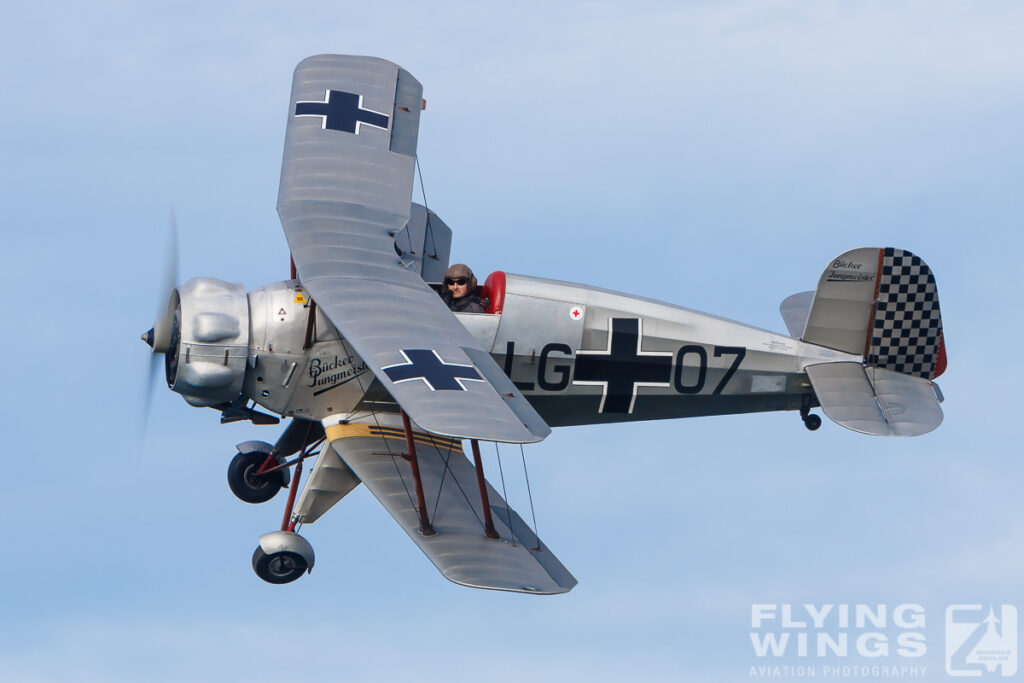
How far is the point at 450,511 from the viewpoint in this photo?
604 inches

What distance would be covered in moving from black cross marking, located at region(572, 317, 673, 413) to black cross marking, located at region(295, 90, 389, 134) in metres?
3.34

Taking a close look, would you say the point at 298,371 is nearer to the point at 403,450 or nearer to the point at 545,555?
the point at 403,450

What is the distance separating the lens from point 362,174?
1727cm

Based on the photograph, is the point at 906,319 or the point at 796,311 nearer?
the point at 906,319

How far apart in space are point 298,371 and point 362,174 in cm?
233

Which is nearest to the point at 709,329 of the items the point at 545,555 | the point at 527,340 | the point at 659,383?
the point at 659,383

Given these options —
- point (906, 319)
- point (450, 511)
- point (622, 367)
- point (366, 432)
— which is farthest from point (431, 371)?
point (906, 319)

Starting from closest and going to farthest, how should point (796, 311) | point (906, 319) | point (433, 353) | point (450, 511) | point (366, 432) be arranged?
point (433, 353) → point (450, 511) → point (366, 432) → point (906, 319) → point (796, 311)

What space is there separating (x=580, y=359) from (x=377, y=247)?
214cm

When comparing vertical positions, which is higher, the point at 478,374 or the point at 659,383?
the point at 659,383

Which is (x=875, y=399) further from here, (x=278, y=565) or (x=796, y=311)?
(x=278, y=565)

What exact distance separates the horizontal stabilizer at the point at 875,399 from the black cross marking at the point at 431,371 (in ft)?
13.2

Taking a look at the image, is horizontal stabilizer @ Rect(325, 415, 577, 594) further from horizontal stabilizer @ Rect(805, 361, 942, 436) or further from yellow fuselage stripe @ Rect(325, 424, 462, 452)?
horizontal stabilizer @ Rect(805, 361, 942, 436)

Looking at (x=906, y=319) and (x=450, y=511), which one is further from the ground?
(x=906, y=319)
